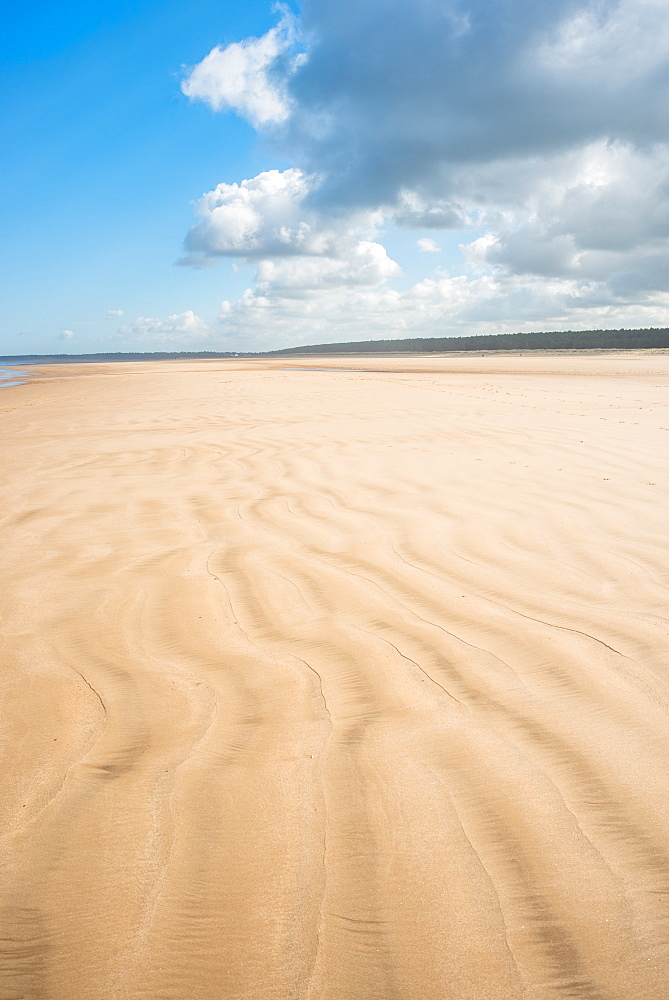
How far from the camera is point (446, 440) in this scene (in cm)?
716

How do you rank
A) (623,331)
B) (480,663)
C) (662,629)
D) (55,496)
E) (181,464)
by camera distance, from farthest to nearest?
(623,331)
(181,464)
(55,496)
(662,629)
(480,663)

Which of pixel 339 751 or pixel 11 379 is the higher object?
pixel 11 379

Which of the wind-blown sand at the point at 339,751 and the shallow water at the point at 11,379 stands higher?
the shallow water at the point at 11,379

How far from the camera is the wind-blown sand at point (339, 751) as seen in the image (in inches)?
50.5

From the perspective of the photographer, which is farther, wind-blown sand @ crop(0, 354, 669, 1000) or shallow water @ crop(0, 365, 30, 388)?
shallow water @ crop(0, 365, 30, 388)

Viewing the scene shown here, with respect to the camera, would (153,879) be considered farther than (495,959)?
Yes

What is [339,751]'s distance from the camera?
188cm

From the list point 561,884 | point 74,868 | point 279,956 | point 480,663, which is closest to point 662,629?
point 480,663

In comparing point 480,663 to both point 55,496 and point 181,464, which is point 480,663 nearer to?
point 55,496

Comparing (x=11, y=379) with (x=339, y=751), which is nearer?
(x=339, y=751)

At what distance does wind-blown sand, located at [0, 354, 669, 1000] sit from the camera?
1.28 meters

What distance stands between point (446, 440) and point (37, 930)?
631 cm

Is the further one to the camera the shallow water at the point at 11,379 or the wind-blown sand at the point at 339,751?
the shallow water at the point at 11,379

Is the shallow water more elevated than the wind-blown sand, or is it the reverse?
the shallow water
